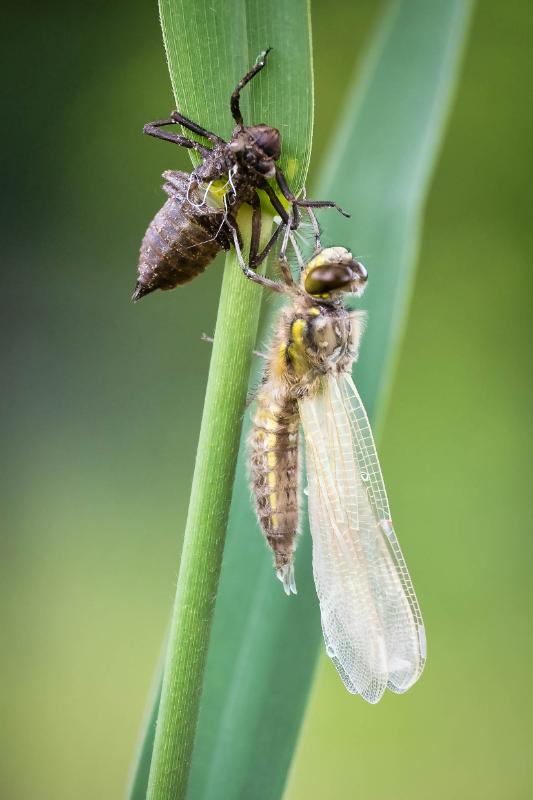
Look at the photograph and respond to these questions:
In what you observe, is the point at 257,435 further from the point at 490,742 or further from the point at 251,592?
the point at 490,742

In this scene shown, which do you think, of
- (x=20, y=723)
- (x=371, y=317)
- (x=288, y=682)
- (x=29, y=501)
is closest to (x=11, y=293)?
(x=29, y=501)

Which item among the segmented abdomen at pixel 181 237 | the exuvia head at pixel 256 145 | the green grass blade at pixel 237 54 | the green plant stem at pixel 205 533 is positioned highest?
the green grass blade at pixel 237 54

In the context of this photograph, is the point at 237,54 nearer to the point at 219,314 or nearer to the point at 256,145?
the point at 256,145

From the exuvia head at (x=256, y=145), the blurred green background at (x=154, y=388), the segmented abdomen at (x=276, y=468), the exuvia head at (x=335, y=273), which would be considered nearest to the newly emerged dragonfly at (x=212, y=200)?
the exuvia head at (x=256, y=145)

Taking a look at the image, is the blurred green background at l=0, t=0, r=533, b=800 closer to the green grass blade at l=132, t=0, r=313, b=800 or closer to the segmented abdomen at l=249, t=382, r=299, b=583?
the segmented abdomen at l=249, t=382, r=299, b=583

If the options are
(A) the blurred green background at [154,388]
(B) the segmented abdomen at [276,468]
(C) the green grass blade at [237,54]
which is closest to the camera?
(C) the green grass blade at [237,54]

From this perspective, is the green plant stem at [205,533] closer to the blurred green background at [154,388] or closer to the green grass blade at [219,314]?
the green grass blade at [219,314]
